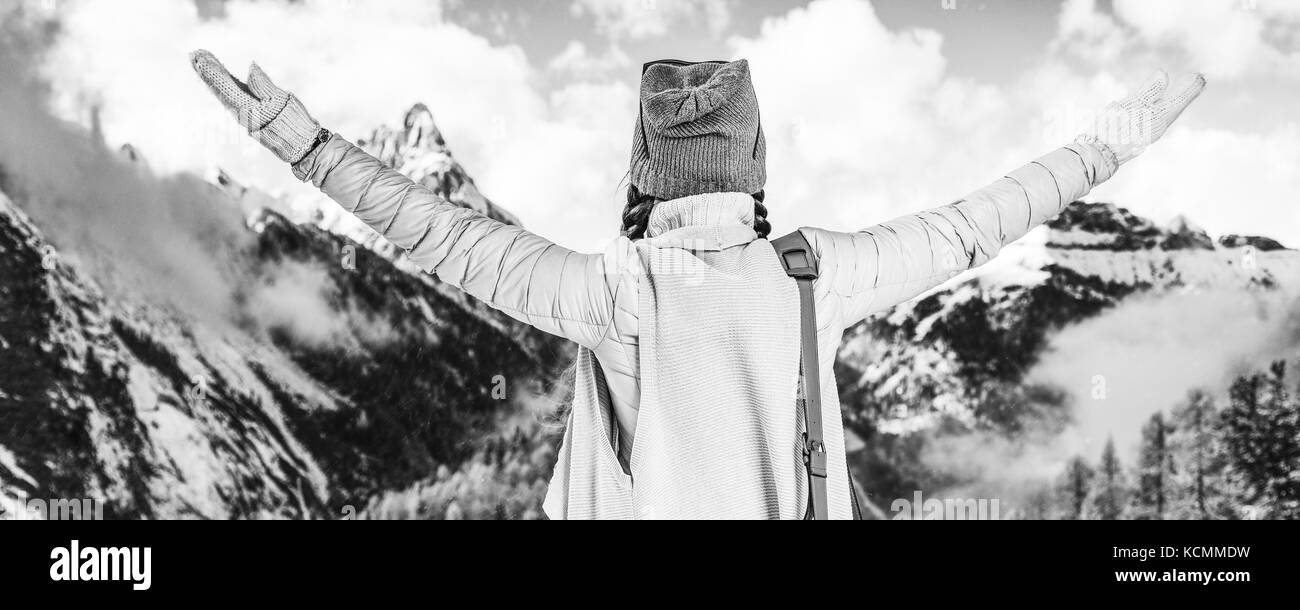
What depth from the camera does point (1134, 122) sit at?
1406mm

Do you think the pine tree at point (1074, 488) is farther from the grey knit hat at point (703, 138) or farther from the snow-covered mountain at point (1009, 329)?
the grey knit hat at point (703, 138)

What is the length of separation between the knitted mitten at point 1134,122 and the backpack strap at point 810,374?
529 mm

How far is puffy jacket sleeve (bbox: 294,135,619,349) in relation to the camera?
3.71 ft

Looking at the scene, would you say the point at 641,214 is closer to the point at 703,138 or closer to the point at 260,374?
the point at 703,138

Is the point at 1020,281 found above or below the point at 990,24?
below

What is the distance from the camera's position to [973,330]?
3.86 m

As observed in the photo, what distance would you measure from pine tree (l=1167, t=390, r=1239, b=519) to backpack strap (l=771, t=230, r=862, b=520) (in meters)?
3.15

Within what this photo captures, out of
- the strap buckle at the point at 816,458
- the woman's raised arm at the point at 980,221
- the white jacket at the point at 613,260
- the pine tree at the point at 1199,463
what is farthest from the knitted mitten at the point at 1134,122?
the pine tree at the point at 1199,463

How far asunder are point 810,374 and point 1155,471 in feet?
→ 10.4

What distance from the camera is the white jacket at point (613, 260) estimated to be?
3.74 ft

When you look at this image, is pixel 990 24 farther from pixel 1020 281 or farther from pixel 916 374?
pixel 916 374
